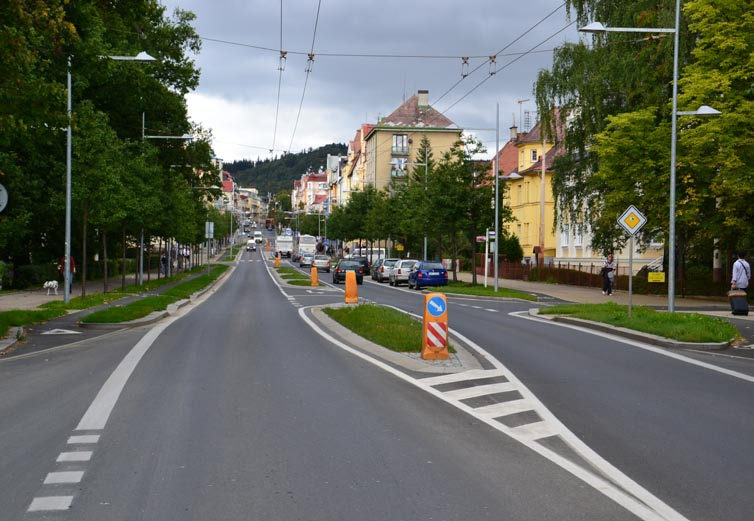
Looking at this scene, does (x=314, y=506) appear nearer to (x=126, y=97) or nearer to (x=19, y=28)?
(x=19, y=28)

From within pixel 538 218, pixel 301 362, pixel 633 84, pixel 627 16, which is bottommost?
pixel 301 362

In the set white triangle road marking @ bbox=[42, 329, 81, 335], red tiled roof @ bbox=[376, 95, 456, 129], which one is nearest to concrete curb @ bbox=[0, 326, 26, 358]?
white triangle road marking @ bbox=[42, 329, 81, 335]

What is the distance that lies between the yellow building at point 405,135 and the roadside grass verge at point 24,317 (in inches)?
3421

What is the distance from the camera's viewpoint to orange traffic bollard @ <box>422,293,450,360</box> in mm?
13344

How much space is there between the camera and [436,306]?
13.4m

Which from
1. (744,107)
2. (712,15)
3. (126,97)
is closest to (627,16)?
(712,15)

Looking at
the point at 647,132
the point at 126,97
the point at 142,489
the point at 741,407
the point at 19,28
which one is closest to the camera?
the point at 142,489

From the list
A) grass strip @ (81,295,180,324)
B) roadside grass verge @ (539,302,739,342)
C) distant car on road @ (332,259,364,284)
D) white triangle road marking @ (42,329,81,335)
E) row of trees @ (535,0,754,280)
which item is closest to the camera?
roadside grass verge @ (539,302,739,342)

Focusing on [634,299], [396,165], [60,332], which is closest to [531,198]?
[634,299]

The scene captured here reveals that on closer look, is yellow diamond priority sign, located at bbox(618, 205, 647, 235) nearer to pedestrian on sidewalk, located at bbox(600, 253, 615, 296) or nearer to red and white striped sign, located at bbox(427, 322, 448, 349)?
red and white striped sign, located at bbox(427, 322, 448, 349)

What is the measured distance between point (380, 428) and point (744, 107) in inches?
995

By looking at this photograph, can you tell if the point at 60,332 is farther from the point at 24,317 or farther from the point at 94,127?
the point at 94,127

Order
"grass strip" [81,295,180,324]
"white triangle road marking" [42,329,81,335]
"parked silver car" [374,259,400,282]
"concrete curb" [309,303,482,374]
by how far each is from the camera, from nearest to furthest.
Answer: "concrete curb" [309,303,482,374]
"white triangle road marking" [42,329,81,335]
"grass strip" [81,295,180,324]
"parked silver car" [374,259,400,282]

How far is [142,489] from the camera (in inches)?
236
